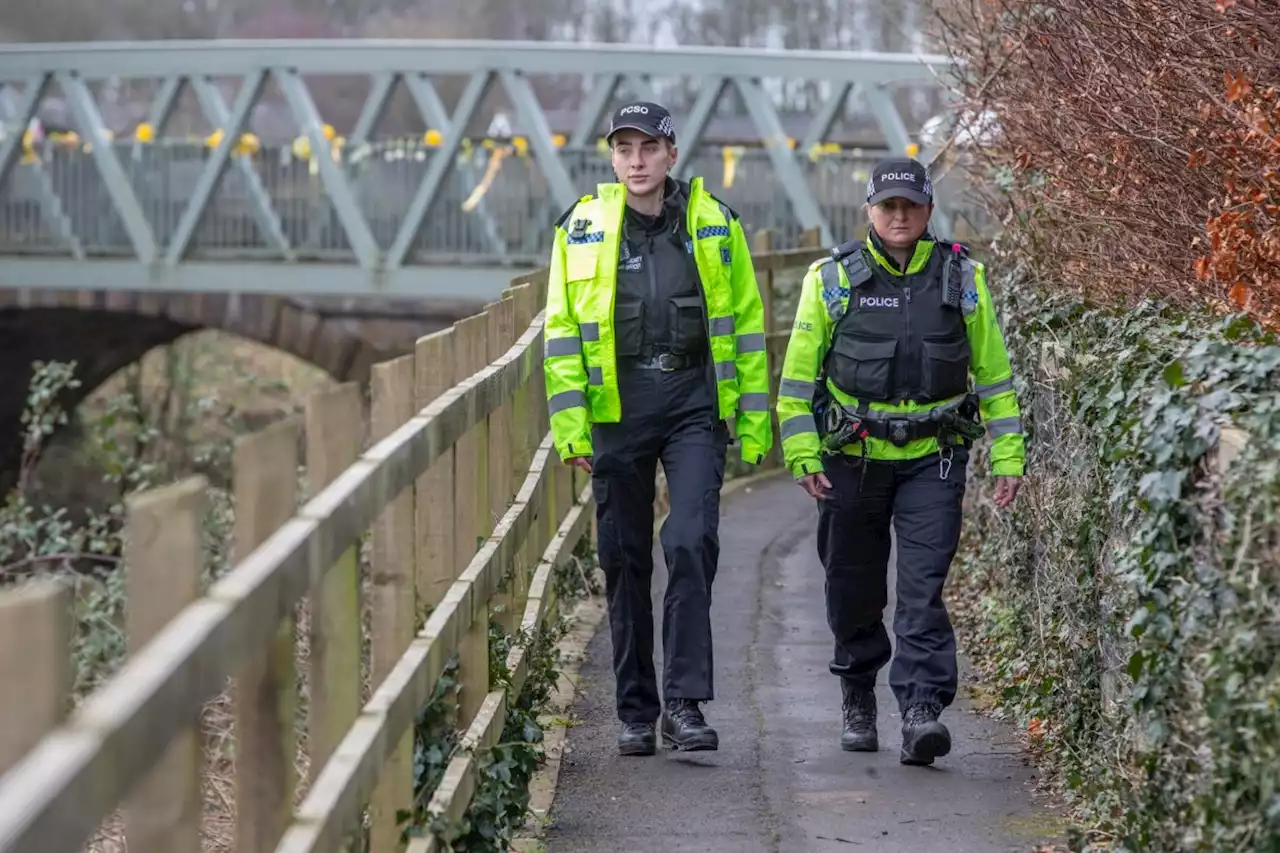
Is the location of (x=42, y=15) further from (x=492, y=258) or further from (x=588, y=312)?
(x=588, y=312)

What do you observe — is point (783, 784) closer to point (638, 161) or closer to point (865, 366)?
point (865, 366)

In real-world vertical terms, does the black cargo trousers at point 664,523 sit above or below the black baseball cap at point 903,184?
below

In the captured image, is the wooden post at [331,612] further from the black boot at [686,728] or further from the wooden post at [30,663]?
the black boot at [686,728]

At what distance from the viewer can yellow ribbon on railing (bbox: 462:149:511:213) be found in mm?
25016

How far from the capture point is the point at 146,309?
28656 millimetres

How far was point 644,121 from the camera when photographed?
620 centimetres

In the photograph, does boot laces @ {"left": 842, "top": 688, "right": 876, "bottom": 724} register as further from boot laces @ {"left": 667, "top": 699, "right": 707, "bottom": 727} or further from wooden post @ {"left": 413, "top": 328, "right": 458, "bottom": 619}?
wooden post @ {"left": 413, "top": 328, "right": 458, "bottom": 619}

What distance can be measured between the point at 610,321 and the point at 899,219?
33.2 inches

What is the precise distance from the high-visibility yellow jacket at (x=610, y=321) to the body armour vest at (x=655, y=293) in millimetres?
32

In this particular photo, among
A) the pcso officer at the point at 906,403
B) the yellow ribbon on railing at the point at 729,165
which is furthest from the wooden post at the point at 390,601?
the yellow ribbon on railing at the point at 729,165

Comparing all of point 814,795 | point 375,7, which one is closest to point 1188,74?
point 814,795

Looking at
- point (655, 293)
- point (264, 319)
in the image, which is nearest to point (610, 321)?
point (655, 293)

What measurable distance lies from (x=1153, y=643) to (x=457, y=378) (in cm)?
189

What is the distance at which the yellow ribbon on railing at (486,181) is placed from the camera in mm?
25016
